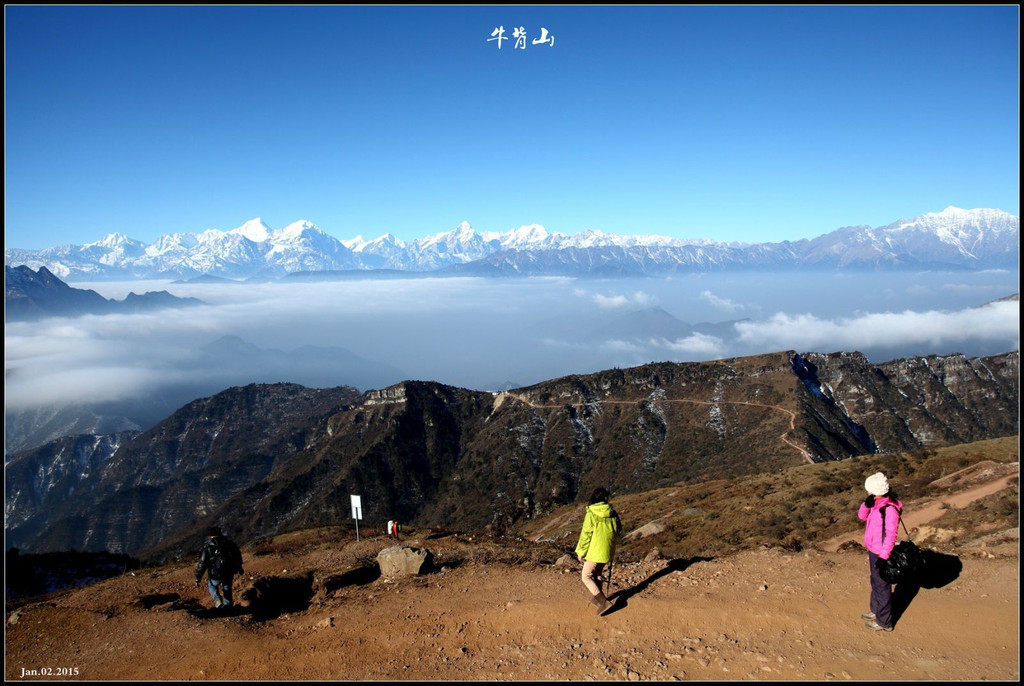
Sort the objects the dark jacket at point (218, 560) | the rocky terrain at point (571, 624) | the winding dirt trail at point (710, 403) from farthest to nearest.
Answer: the winding dirt trail at point (710, 403) → the dark jacket at point (218, 560) → the rocky terrain at point (571, 624)

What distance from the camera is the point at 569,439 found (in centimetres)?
9275

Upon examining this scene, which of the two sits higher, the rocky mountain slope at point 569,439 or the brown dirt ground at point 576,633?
the brown dirt ground at point 576,633

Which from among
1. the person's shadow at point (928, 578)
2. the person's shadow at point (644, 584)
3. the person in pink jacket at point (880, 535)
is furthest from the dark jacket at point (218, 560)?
the person's shadow at point (928, 578)

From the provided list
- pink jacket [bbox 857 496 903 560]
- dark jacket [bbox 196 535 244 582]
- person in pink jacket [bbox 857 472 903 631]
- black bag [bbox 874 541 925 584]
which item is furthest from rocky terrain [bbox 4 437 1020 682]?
pink jacket [bbox 857 496 903 560]

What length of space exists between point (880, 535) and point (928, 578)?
3.47 meters

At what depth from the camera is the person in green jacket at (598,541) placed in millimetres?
9953

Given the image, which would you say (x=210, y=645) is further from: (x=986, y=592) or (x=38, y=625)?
(x=986, y=592)

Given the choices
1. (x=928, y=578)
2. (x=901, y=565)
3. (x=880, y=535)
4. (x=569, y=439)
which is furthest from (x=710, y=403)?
(x=901, y=565)

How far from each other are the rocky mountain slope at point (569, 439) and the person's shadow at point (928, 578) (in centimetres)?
5156

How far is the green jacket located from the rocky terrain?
1.31 meters

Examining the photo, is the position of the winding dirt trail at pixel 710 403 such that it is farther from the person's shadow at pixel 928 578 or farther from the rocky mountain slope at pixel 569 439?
the person's shadow at pixel 928 578

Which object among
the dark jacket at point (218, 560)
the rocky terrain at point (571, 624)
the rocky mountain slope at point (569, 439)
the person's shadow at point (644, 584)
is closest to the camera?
the rocky terrain at point (571, 624)

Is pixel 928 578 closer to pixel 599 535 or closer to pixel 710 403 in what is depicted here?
pixel 599 535

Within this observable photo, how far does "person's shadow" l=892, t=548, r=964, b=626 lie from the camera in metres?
9.95
